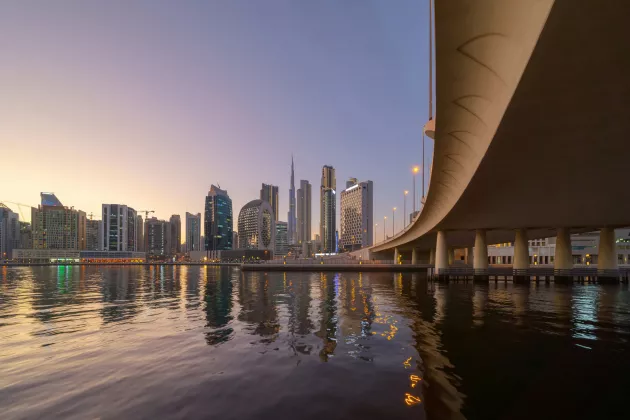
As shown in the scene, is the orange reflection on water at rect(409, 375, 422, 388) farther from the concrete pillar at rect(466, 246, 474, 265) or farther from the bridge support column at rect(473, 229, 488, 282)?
the concrete pillar at rect(466, 246, 474, 265)

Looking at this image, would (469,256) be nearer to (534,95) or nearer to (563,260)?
(563,260)

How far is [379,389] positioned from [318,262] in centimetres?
9040

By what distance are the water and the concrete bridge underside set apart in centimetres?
912

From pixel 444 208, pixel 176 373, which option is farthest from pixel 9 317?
pixel 444 208

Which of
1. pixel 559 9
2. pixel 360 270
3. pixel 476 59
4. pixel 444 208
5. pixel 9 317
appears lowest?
pixel 360 270

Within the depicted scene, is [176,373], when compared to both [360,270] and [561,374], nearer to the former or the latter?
[561,374]

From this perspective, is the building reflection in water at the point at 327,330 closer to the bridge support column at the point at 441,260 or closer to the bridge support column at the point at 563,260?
the bridge support column at the point at 441,260

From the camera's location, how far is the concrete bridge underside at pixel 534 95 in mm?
7930

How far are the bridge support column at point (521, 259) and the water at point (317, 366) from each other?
2726cm

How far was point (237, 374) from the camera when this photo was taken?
11023mm

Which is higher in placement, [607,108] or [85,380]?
[607,108]

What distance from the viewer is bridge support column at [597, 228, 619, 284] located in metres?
46.9

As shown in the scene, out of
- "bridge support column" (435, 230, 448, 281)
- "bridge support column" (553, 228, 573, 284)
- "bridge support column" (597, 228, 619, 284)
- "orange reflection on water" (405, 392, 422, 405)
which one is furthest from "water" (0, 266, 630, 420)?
"bridge support column" (597, 228, 619, 284)

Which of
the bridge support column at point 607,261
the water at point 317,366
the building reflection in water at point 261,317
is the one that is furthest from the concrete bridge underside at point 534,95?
the bridge support column at point 607,261
